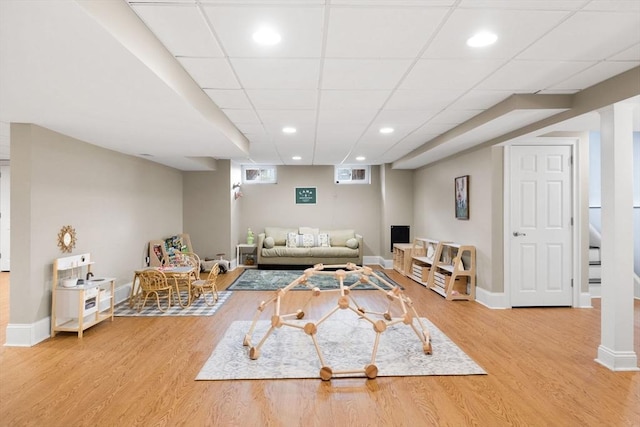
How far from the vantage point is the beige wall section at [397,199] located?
26.8 ft

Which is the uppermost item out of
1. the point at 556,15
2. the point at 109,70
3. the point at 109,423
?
the point at 556,15

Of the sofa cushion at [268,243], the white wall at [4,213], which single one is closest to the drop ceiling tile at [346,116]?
the sofa cushion at [268,243]

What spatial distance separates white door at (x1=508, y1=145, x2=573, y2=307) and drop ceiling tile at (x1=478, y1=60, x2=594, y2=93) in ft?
6.00

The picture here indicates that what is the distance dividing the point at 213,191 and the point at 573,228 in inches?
263

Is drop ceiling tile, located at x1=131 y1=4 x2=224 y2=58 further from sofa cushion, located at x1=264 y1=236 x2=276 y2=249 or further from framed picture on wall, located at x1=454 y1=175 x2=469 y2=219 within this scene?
sofa cushion, located at x1=264 y1=236 x2=276 y2=249

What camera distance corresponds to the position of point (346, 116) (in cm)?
399

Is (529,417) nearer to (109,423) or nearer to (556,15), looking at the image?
(556,15)

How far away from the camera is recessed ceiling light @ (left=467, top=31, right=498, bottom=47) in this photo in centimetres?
214

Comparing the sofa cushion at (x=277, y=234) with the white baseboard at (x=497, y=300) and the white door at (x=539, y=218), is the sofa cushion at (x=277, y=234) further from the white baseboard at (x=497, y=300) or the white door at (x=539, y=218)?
the white door at (x=539, y=218)

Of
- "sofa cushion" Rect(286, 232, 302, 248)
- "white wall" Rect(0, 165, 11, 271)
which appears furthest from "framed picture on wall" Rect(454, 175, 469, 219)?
"white wall" Rect(0, 165, 11, 271)

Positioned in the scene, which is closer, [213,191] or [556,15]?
[556,15]

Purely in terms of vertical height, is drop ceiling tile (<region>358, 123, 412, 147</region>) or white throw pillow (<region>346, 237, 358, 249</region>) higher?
drop ceiling tile (<region>358, 123, 412, 147</region>)

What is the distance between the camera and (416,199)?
7977mm

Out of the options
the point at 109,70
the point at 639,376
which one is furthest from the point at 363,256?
the point at 109,70
